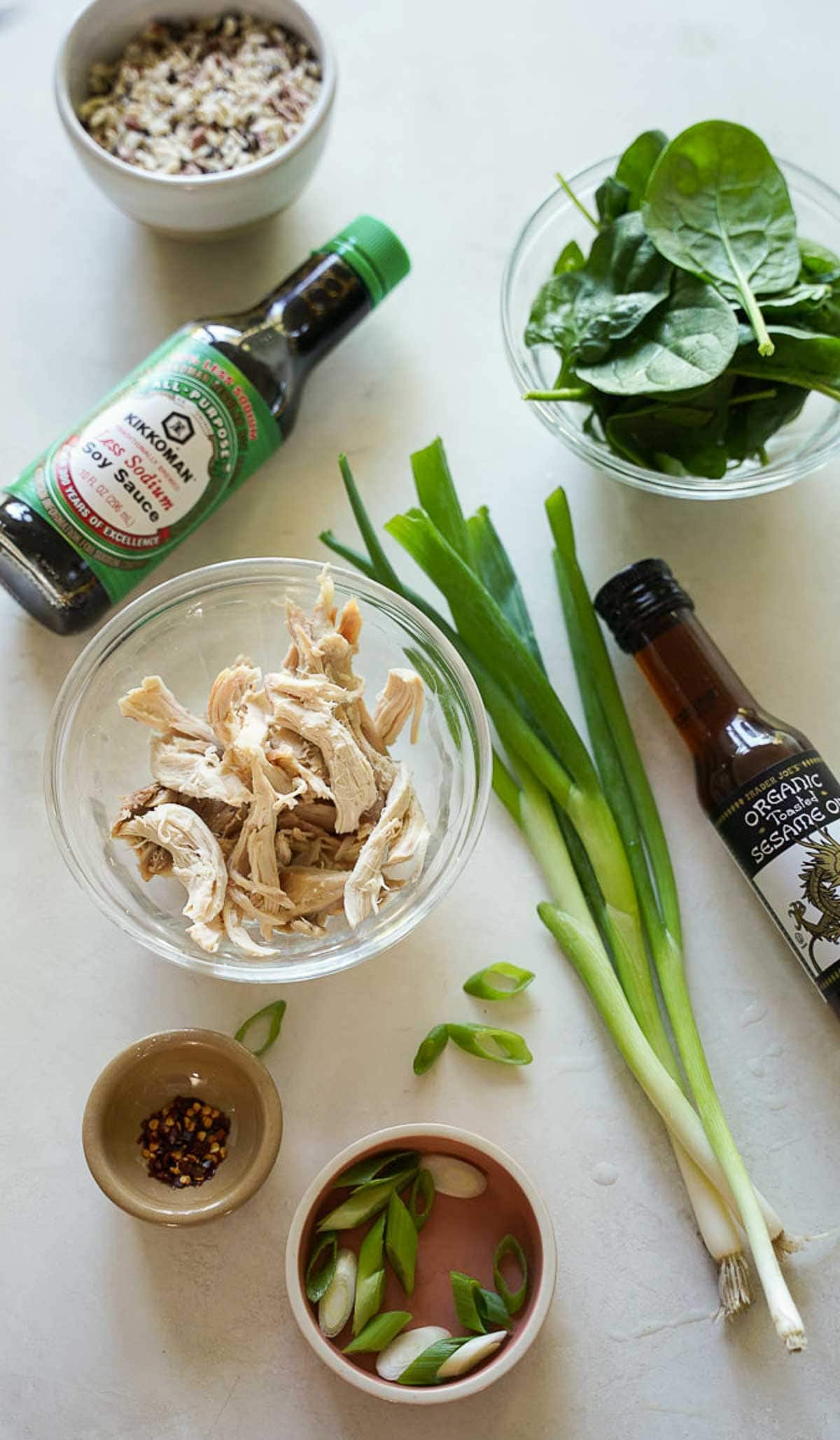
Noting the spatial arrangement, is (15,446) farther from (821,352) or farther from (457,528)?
(821,352)

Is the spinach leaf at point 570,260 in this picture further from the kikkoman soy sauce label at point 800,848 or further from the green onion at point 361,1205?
the green onion at point 361,1205

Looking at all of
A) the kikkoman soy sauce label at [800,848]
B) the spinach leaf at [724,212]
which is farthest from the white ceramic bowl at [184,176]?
the kikkoman soy sauce label at [800,848]

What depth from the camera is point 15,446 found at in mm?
1418

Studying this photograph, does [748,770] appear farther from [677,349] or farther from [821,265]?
[821,265]

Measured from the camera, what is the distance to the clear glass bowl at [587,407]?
1312mm

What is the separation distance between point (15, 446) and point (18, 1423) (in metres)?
1.03

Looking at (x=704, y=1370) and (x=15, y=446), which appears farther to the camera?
(x=15, y=446)

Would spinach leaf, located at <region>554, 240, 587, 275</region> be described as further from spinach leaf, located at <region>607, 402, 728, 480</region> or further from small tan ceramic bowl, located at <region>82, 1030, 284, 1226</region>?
small tan ceramic bowl, located at <region>82, 1030, 284, 1226</region>

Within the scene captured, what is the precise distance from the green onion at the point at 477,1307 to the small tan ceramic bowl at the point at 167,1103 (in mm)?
212

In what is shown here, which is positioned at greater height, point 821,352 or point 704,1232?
point 821,352

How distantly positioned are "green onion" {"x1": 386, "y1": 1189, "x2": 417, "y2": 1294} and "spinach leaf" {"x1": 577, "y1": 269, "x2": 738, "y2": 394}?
32.3 inches

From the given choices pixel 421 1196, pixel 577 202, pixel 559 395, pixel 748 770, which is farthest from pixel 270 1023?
pixel 577 202

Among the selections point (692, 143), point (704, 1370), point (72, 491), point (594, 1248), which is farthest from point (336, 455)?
point (704, 1370)

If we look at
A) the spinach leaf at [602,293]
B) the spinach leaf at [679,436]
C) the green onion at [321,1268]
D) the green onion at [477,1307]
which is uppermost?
the spinach leaf at [602,293]
